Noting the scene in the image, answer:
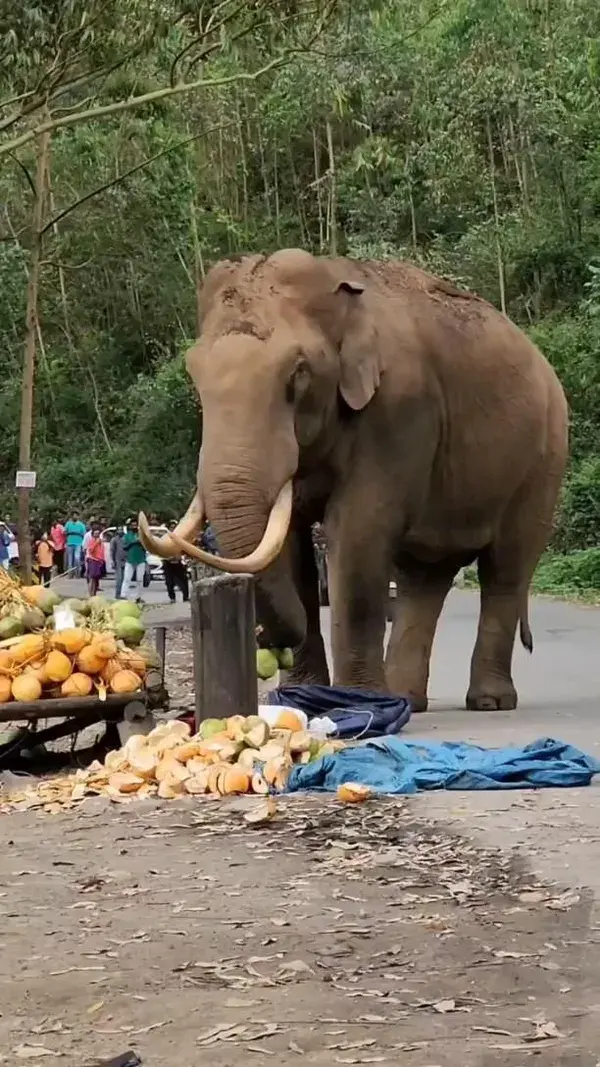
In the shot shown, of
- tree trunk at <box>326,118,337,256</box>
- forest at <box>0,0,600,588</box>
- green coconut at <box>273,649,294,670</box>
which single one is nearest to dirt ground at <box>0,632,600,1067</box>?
green coconut at <box>273,649,294,670</box>

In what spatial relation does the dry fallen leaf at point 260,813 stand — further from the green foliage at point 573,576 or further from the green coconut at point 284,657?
the green foliage at point 573,576

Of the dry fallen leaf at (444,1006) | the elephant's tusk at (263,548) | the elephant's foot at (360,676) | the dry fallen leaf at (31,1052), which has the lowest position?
the dry fallen leaf at (31,1052)

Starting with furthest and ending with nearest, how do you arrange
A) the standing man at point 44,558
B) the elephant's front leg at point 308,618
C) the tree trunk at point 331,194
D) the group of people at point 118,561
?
1. the tree trunk at point 331,194
2. the standing man at point 44,558
3. the group of people at point 118,561
4. the elephant's front leg at point 308,618

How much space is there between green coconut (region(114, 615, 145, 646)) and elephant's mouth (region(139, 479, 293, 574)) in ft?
1.66

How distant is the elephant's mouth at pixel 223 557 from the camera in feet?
26.2

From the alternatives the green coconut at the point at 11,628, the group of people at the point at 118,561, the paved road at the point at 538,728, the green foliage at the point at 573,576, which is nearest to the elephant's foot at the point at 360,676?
the paved road at the point at 538,728

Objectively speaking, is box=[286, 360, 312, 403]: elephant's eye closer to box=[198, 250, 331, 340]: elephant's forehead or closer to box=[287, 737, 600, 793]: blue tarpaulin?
box=[198, 250, 331, 340]: elephant's forehead

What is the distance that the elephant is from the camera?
28.8 feet

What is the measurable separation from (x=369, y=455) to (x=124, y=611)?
173cm

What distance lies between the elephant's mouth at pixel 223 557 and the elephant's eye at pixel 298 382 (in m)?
0.53

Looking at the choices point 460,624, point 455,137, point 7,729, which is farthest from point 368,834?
point 455,137

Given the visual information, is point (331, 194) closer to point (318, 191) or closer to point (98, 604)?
point (318, 191)

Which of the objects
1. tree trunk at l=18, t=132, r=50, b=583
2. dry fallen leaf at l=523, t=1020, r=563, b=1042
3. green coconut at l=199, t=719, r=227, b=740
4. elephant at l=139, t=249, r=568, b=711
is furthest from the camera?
tree trunk at l=18, t=132, r=50, b=583

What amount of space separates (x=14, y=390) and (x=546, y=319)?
18852mm
